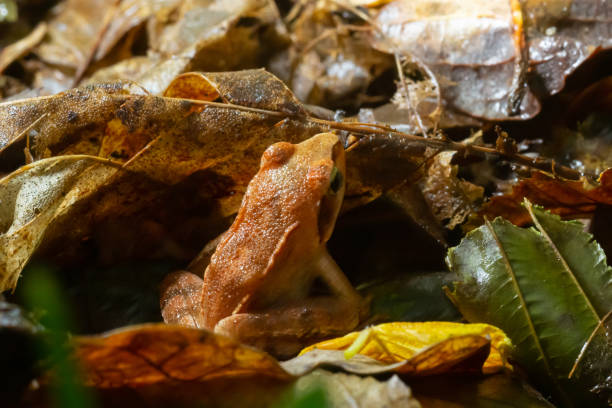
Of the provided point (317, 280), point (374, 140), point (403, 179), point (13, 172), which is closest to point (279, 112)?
point (374, 140)

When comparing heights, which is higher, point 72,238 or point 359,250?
point 72,238

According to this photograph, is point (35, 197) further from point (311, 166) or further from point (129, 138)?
point (311, 166)

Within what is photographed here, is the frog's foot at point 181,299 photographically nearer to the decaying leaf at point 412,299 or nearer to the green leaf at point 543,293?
the decaying leaf at point 412,299

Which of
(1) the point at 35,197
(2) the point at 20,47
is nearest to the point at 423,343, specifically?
(1) the point at 35,197

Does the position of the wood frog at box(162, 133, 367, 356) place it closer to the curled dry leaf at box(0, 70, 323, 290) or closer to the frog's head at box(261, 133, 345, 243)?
the frog's head at box(261, 133, 345, 243)

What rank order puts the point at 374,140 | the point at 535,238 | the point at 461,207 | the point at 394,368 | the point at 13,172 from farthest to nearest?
the point at 461,207
the point at 374,140
the point at 13,172
the point at 535,238
the point at 394,368

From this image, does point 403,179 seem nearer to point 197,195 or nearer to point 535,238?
point 535,238

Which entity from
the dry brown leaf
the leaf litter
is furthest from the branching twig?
the dry brown leaf
